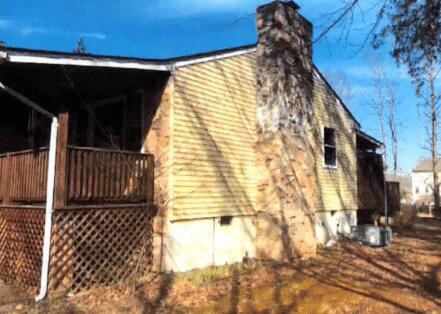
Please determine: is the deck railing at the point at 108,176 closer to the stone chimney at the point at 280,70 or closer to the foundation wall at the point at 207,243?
the foundation wall at the point at 207,243

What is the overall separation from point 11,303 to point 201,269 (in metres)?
4.28

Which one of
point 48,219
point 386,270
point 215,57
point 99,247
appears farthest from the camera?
point 215,57

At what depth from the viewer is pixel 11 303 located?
25.4ft

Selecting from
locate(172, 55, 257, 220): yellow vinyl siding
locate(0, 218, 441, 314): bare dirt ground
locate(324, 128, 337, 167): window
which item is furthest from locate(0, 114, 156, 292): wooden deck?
locate(324, 128, 337, 167): window

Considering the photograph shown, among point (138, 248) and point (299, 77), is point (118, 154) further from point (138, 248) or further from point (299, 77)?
point (299, 77)

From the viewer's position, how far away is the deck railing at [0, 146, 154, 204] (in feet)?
27.9

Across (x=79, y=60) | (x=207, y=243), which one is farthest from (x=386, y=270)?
(x=79, y=60)

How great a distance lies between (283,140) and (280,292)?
469 cm

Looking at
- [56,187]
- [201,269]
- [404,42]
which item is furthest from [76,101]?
[404,42]

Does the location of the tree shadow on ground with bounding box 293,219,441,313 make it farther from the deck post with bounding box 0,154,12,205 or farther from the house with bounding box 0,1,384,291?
the deck post with bounding box 0,154,12,205

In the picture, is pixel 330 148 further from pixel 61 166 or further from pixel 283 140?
pixel 61 166

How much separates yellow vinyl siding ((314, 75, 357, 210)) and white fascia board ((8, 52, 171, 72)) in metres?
7.34

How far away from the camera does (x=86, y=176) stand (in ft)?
28.5

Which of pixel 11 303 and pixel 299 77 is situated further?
pixel 299 77
